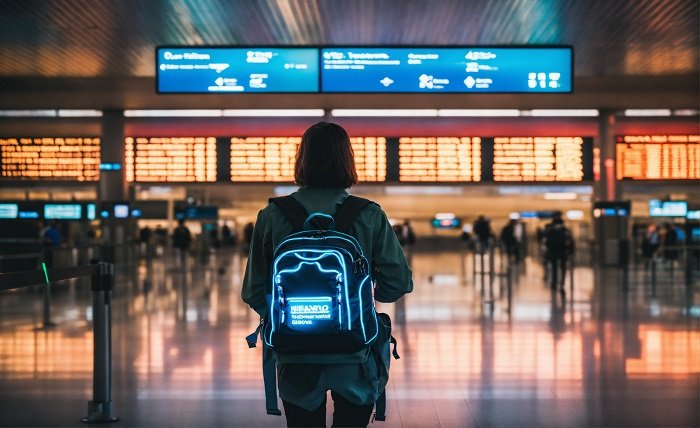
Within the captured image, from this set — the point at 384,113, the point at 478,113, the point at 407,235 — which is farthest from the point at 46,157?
the point at 407,235

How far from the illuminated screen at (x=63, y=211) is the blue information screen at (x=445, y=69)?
1102 centimetres

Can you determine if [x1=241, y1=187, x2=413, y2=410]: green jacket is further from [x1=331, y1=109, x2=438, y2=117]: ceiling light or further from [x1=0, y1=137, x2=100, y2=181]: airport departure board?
[x1=0, y1=137, x2=100, y2=181]: airport departure board

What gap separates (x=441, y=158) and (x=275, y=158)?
3178 millimetres

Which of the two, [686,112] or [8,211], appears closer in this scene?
[686,112]

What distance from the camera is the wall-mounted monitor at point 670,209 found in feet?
68.9

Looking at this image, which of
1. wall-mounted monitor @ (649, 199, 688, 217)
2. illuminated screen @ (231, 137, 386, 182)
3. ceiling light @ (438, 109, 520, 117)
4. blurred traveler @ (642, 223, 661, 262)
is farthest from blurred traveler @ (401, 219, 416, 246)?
illuminated screen @ (231, 137, 386, 182)

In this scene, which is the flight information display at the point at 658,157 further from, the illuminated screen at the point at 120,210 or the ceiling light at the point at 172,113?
the illuminated screen at the point at 120,210

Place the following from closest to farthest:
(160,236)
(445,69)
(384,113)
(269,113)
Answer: (445,69) → (269,113) → (384,113) → (160,236)

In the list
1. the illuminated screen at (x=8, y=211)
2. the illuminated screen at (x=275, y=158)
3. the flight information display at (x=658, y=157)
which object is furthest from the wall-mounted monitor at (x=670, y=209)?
the illuminated screen at (x=8, y=211)

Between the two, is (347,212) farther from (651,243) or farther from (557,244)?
(651,243)

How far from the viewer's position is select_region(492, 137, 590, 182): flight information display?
Answer: 18078 millimetres

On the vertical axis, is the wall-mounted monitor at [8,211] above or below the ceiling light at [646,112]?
below

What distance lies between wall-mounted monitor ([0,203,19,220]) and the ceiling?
7.80 meters

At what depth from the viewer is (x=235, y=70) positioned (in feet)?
31.0
